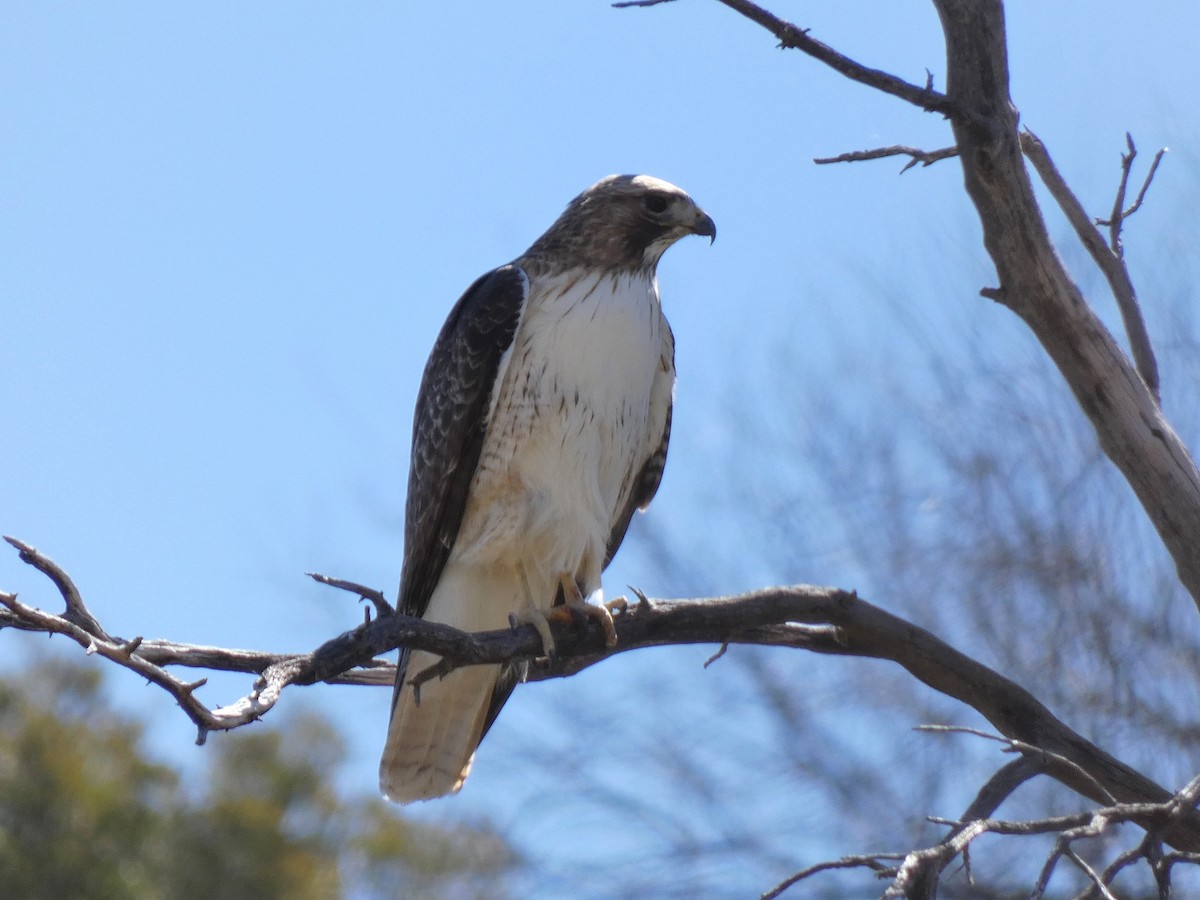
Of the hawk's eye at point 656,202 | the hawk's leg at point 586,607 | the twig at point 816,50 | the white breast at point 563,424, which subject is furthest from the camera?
the hawk's eye at point 656,202

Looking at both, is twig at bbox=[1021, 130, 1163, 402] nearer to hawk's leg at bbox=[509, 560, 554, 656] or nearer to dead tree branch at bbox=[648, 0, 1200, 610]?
dead tree branch at bbox=[648, 0, 1200, 610]

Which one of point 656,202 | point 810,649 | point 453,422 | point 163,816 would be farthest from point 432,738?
point 163,816

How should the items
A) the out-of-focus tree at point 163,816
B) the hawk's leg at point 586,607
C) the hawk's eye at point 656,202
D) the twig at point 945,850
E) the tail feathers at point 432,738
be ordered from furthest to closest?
the out-of-focus tree at point 163,816 → the hawk's eye at point 656,202 → the tail feathers at point 432,738 → the hawk's leg at point 586,607 → the twig at point 945,850

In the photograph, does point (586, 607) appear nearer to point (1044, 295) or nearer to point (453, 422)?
point (453, 422)

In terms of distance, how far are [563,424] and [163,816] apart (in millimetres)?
7432

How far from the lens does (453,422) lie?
502 cm

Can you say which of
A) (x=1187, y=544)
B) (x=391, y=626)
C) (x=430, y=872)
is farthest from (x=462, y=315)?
(x=430, y=872)

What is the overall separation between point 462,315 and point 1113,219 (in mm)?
2144

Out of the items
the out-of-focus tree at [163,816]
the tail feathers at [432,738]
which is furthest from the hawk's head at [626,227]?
the out-of-focus tree at [163,816]

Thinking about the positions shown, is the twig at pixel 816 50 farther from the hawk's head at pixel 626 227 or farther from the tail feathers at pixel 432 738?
the tail feathers at pixel 432 738

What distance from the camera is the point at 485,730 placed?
536 cm

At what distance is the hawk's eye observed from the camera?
5.40 meters

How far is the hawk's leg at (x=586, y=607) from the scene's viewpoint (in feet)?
15.1

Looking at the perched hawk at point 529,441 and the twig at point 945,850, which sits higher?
the perched hawk at point 529,441
